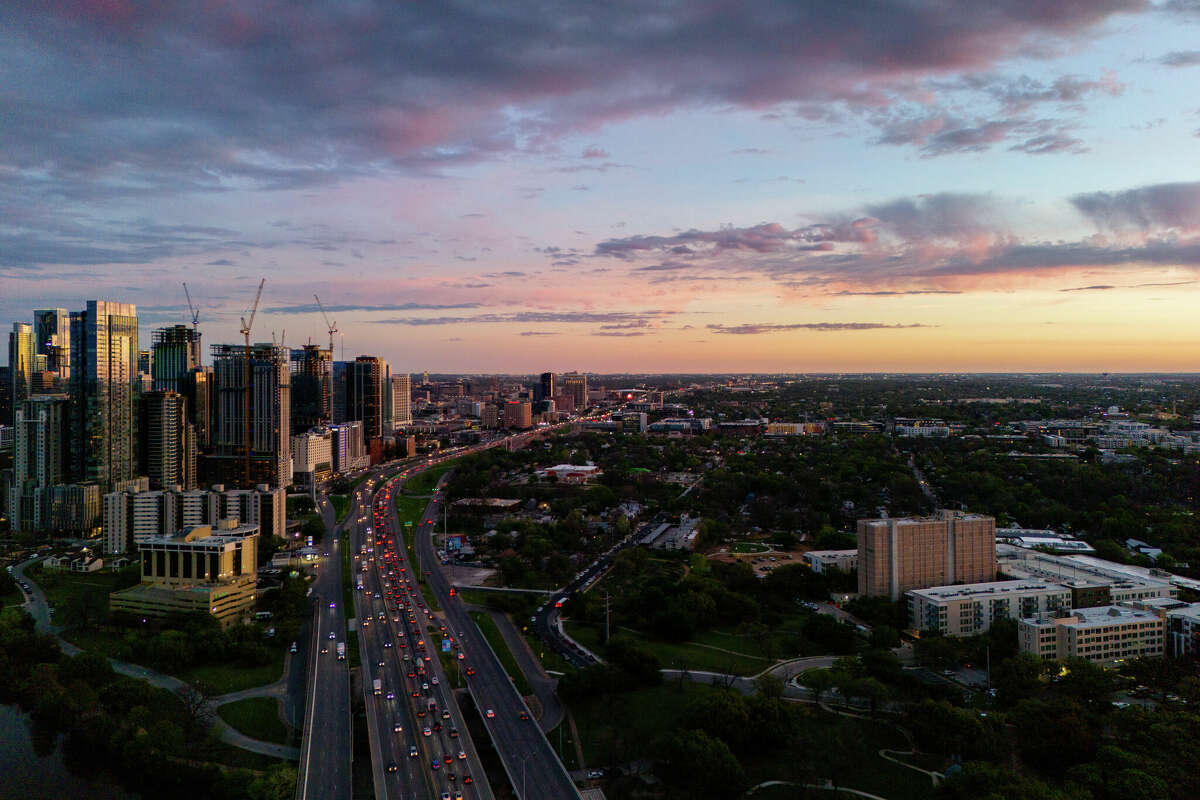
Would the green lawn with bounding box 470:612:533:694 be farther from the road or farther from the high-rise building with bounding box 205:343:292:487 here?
the high-rise building with bounding box 205:343:292:487

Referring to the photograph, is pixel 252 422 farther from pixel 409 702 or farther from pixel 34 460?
pixel 409 702

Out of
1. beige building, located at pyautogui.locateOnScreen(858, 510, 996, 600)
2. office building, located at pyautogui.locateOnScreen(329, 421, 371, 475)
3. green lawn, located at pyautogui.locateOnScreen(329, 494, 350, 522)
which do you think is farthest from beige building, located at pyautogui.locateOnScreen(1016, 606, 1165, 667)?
office building, located at pyautogui.locateOnScreen(329, 421, 371, 475)

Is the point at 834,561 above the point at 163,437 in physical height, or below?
below

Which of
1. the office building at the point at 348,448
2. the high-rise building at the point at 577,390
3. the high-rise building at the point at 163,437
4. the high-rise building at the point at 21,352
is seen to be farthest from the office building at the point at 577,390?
the high-rise building at the point at 163,437

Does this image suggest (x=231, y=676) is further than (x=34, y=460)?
No

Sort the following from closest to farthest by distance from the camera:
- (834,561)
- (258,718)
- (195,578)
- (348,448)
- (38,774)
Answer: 1. (38,774)
2. (258,718)
3. (195,578)
4. (834,561)
5. (348,448)

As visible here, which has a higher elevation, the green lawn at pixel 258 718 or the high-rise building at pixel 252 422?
the high-rise building at pixel 252 422

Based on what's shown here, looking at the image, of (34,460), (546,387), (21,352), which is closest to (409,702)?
(34,460)

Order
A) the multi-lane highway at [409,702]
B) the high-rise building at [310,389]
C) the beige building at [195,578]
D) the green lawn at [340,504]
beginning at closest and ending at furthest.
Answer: the multi-lane highway at [409,702] < the beige building at [195,578] < the green lawn at [340,504] < the high-rise building at [310,389]

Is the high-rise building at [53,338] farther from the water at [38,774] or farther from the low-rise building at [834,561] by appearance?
the low-rise building at [834,561]
